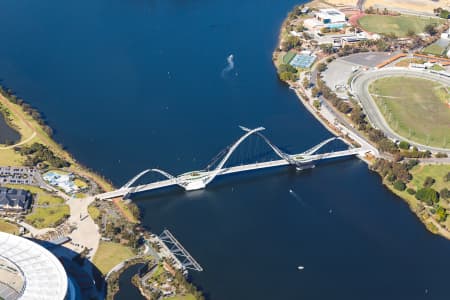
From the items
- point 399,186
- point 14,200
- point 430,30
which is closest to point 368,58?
point 430,30

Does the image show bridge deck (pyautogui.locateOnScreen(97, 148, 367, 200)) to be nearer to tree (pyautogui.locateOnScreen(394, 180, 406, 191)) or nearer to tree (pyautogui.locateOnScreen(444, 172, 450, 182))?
tree (pyautogui.locateOnScreen(394, 180, 406, 191))

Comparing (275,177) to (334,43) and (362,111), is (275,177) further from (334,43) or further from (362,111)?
(334,43)

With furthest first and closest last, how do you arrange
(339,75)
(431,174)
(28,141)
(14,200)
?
(339,75) < (28,141) < (431,174) < (14,200)

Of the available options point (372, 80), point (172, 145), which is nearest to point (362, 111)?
point (372, 80)

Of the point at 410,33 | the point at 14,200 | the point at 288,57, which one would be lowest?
the point at 410,33

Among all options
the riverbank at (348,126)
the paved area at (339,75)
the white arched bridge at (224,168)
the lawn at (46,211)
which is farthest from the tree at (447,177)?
the lawn at (46,211)

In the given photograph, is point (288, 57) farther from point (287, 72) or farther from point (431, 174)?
point (431, 174)
